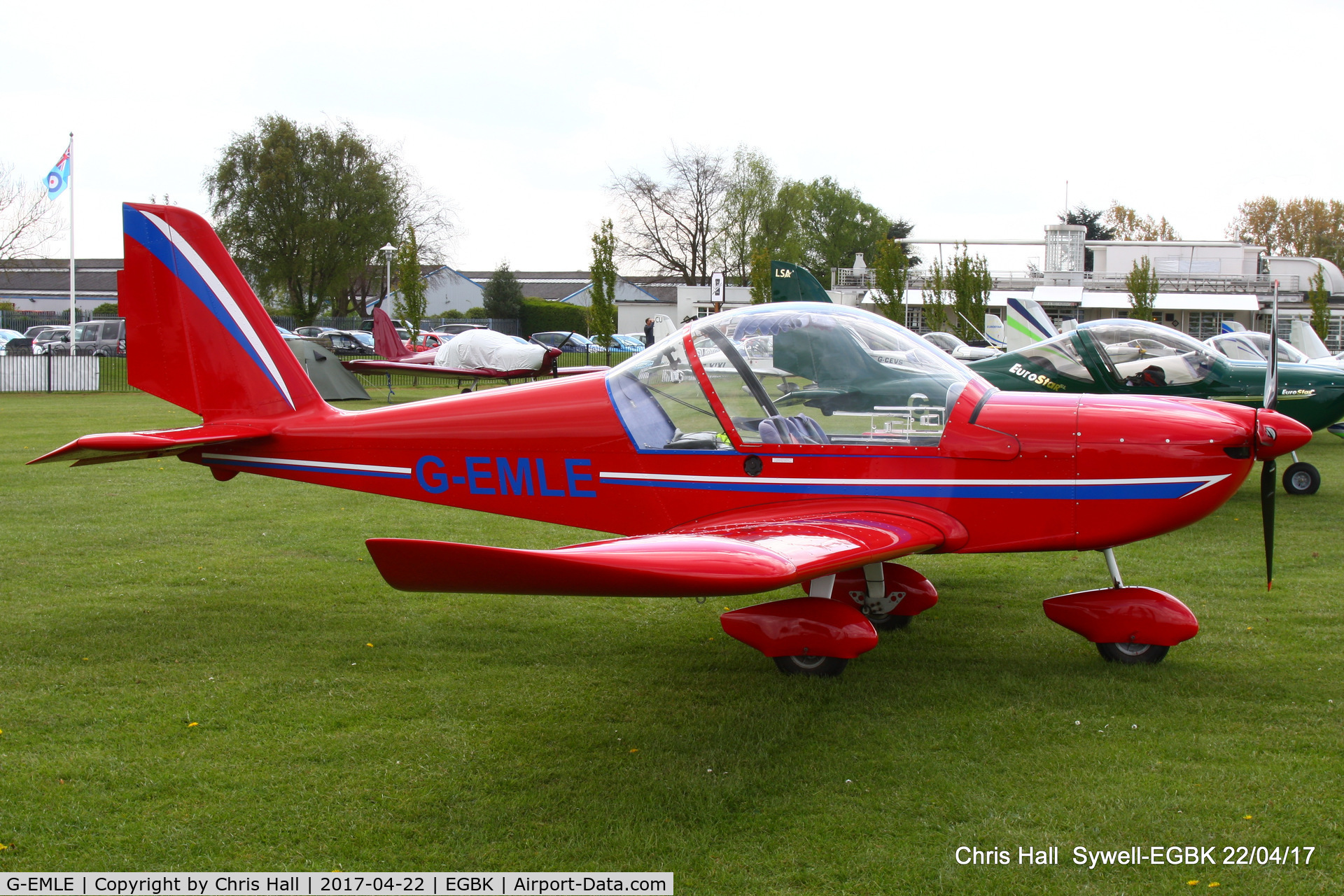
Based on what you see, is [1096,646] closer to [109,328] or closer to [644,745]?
[644,745]

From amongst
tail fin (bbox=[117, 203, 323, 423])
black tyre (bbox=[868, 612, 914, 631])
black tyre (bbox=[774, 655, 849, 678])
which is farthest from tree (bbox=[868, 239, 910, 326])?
black tyre (bbox=[774, 655, 849, 678])

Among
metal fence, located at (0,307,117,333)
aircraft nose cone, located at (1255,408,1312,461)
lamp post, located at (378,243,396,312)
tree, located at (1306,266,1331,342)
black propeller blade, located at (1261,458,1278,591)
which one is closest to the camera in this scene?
aircraft nose cone, located at (1255,408,1312,461)

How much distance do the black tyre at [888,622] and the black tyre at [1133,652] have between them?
1.13m

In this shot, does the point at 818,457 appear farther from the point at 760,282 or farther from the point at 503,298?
the point at 503,298

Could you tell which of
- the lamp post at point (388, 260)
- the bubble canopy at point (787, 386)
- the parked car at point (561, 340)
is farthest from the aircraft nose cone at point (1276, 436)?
the parked car at point (561, 340)

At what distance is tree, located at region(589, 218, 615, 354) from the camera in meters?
35.2

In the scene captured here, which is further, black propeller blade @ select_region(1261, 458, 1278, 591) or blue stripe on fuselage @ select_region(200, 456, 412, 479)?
blue stripe on fuselage @ select_region(200, 456, 412, 479)

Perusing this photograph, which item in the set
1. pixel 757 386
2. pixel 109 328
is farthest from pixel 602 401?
pixel 109 328

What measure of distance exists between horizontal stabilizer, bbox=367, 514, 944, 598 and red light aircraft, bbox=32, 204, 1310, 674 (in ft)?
0.13

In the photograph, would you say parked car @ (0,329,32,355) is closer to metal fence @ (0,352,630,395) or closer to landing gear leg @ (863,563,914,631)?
metal fence @ (0,352,630,395)

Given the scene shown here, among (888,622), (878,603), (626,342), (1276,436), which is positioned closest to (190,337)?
(878,603)

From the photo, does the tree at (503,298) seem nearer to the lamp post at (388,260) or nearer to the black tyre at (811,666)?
the lamp post at (388,260)

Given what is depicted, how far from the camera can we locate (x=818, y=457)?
15.9 ft

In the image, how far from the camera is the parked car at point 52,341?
114ft
